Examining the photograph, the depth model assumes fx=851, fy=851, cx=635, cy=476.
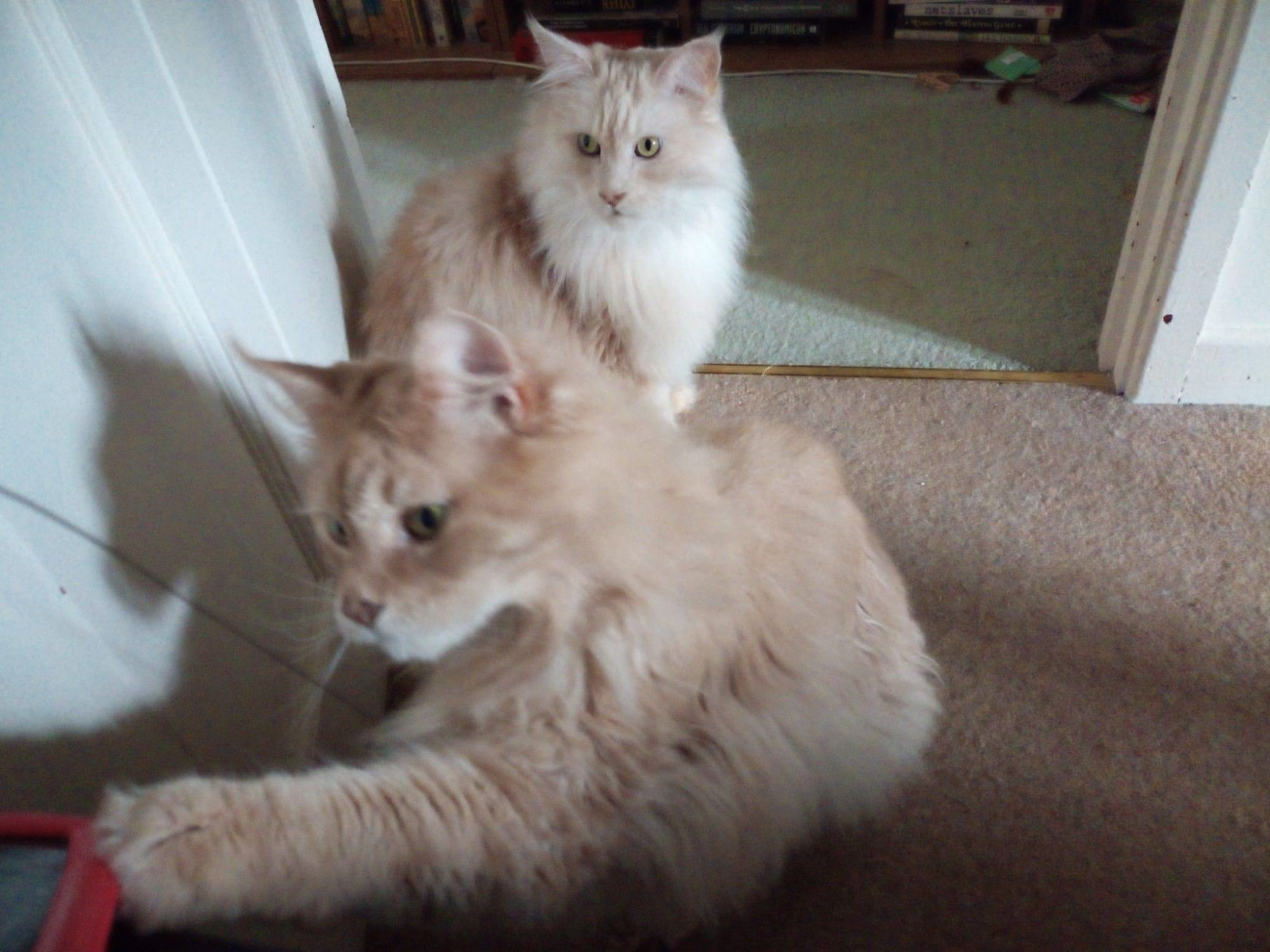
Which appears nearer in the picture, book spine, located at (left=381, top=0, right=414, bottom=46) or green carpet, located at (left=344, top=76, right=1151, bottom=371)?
green carpet, located at (left=344, top=76, right=1151, bottom=371)

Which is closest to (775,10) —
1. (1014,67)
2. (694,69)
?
(1014,67)

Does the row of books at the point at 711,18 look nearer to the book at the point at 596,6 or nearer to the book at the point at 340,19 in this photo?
the book at the point at 596,6

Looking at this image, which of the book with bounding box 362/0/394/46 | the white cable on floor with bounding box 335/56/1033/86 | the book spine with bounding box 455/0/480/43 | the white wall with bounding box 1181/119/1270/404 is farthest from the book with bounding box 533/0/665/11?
the white wall with bounding box 1181/119/1270/404

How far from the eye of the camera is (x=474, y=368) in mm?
672

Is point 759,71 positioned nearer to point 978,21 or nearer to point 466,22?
point 978,21

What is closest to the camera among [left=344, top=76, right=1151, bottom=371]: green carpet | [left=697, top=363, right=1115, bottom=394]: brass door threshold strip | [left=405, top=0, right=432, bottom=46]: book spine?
[left=697, top=363, right=1115, bottom=394]: brass door threshold strip

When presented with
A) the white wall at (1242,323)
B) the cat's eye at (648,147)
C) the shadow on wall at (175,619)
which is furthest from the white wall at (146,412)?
the white wall at (1242,323)

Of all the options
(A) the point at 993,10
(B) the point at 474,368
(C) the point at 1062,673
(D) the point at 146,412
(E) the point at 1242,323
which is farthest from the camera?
(A) the point at 993,10

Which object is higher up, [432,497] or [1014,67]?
[432,497]

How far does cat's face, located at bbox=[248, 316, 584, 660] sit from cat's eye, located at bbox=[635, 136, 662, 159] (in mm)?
817

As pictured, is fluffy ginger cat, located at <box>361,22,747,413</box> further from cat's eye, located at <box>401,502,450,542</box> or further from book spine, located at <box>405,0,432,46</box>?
book spine, located at <box>405,0,432,46</box>

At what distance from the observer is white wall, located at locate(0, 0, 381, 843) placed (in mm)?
663

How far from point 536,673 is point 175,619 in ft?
1.16

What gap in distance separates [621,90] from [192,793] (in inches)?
46.0
